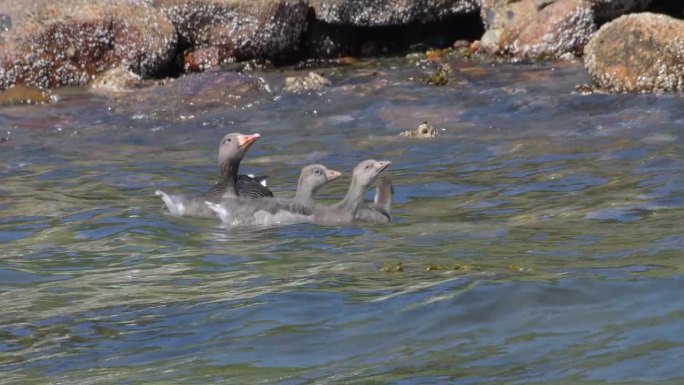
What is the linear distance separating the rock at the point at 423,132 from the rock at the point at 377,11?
5.80 metres

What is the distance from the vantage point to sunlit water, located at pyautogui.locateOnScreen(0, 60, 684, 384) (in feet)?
21.1

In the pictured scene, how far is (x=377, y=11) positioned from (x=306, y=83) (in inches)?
115

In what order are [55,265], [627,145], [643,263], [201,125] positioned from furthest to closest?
[201,125], [627,145], [55,265], [643,263]

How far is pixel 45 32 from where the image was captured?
19000 millimetres

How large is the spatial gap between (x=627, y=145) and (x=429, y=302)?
645cm

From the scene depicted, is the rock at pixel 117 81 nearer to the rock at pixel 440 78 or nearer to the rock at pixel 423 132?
the rock at pixel 440 78

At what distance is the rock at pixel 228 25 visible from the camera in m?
20.0

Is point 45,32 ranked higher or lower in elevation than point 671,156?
higher

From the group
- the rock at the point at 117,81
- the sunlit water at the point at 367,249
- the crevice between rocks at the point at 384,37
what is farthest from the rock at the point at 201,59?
the sunlit water at the point at 367,249

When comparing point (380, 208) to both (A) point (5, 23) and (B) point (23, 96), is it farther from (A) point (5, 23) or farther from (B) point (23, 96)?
(A) point (5, 23)

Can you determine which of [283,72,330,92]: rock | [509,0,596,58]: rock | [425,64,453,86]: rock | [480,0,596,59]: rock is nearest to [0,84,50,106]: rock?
[283,72,330,92]: rock

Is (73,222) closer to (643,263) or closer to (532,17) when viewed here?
(643,263)

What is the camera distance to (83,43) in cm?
1922

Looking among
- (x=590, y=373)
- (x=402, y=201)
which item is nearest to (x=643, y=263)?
(x=590, y=373)
